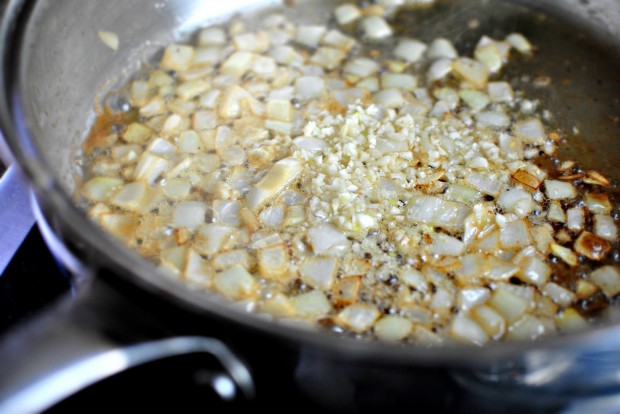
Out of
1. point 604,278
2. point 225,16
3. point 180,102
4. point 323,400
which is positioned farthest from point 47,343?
point 225,16

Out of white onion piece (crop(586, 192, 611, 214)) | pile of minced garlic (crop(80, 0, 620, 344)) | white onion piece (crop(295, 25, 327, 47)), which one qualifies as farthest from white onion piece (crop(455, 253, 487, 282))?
white onion piece (crop(295, 25, 327, 47))

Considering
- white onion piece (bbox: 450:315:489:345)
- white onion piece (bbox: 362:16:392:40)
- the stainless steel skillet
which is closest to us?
the stainless steel skillet

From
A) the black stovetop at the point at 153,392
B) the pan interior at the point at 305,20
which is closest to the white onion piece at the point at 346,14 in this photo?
the pan interior at the point at 305,20

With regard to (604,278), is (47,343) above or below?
above

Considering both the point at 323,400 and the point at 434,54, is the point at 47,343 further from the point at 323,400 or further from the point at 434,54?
the point at 434,54

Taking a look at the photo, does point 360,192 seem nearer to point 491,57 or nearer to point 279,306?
point 279,306

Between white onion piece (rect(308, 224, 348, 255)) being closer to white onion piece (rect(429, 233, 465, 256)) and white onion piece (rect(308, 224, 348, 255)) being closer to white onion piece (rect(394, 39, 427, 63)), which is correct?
white onion piece (rect(429, 233, 465, 256))

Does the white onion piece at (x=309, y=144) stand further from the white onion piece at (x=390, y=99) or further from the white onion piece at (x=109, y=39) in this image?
the white onion piece at (x=109, y=39)
